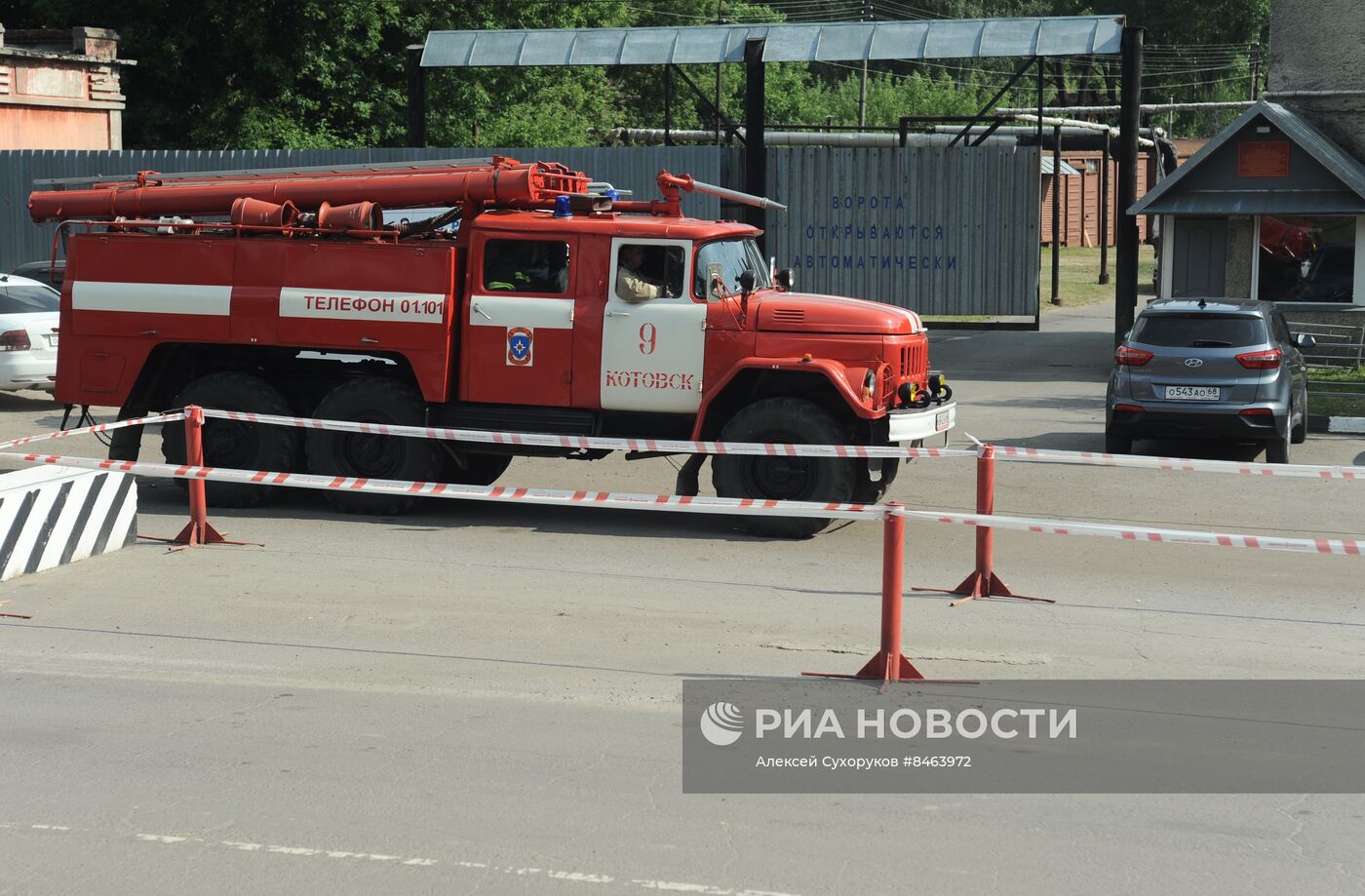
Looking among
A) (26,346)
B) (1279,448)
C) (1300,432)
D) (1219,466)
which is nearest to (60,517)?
(1219,466)

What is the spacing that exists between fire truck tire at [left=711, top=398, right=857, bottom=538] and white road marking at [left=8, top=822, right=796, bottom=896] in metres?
6.42

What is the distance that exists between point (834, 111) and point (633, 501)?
5817cm

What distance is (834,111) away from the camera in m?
64.8

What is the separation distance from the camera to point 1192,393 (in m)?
14.5

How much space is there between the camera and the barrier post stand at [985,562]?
9.37 m

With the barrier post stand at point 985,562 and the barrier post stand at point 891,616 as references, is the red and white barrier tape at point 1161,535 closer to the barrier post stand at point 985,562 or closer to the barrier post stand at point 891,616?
the barrier post stand at point 891,616

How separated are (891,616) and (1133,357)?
817 cm

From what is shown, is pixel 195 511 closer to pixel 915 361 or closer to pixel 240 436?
pixel 240 436

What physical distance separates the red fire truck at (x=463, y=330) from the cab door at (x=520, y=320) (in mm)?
15

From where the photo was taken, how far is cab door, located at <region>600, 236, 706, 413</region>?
38.7ft

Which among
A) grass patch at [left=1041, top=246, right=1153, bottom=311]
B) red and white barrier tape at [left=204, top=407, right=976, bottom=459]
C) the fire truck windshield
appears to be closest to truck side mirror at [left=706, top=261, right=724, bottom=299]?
the fire truck windshield

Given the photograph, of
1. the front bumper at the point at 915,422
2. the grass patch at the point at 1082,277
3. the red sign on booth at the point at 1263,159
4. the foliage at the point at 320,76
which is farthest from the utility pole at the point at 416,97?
the front bumper at the point at 915,422

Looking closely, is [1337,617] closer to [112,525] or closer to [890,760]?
[890,760]

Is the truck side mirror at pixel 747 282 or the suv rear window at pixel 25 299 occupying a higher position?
the truck side mirror at pixel 747 282
